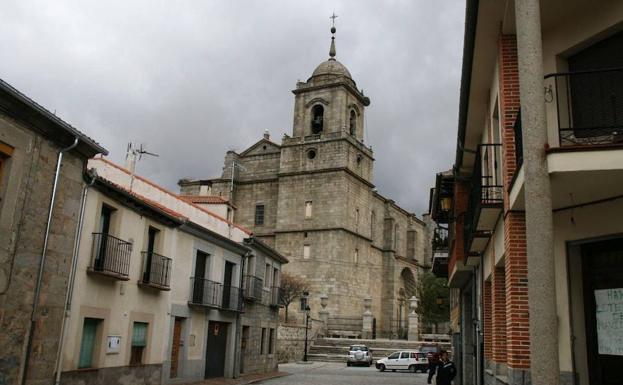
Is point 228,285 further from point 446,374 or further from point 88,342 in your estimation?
point 446,374

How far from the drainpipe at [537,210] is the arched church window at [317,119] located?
45572 mm

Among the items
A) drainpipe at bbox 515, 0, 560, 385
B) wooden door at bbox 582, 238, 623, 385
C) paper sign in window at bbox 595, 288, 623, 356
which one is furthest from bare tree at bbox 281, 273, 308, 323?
drainpipe at bbox 515, 0, 560, 385

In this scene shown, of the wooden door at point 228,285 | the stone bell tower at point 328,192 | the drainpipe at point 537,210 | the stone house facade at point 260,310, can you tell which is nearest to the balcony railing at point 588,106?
the drainpipe at point 537,210

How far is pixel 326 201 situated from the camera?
158 feet

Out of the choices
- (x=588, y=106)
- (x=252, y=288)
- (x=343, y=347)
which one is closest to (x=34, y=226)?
(x=588, y=106)

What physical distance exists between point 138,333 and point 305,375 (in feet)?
35.6

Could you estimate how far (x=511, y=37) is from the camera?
7617mm

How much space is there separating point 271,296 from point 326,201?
21.2 metres

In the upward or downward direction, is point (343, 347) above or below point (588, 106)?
below

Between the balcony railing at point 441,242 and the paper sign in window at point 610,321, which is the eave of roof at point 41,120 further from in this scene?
the balcony railing at point 441,242

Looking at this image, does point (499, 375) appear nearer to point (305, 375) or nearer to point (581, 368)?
point (581, 368)

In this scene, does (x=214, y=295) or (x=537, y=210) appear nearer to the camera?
(x=537, y=210)

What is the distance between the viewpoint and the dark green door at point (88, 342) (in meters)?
13.9

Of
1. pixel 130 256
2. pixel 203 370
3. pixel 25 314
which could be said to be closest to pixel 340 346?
pixel 203 370
